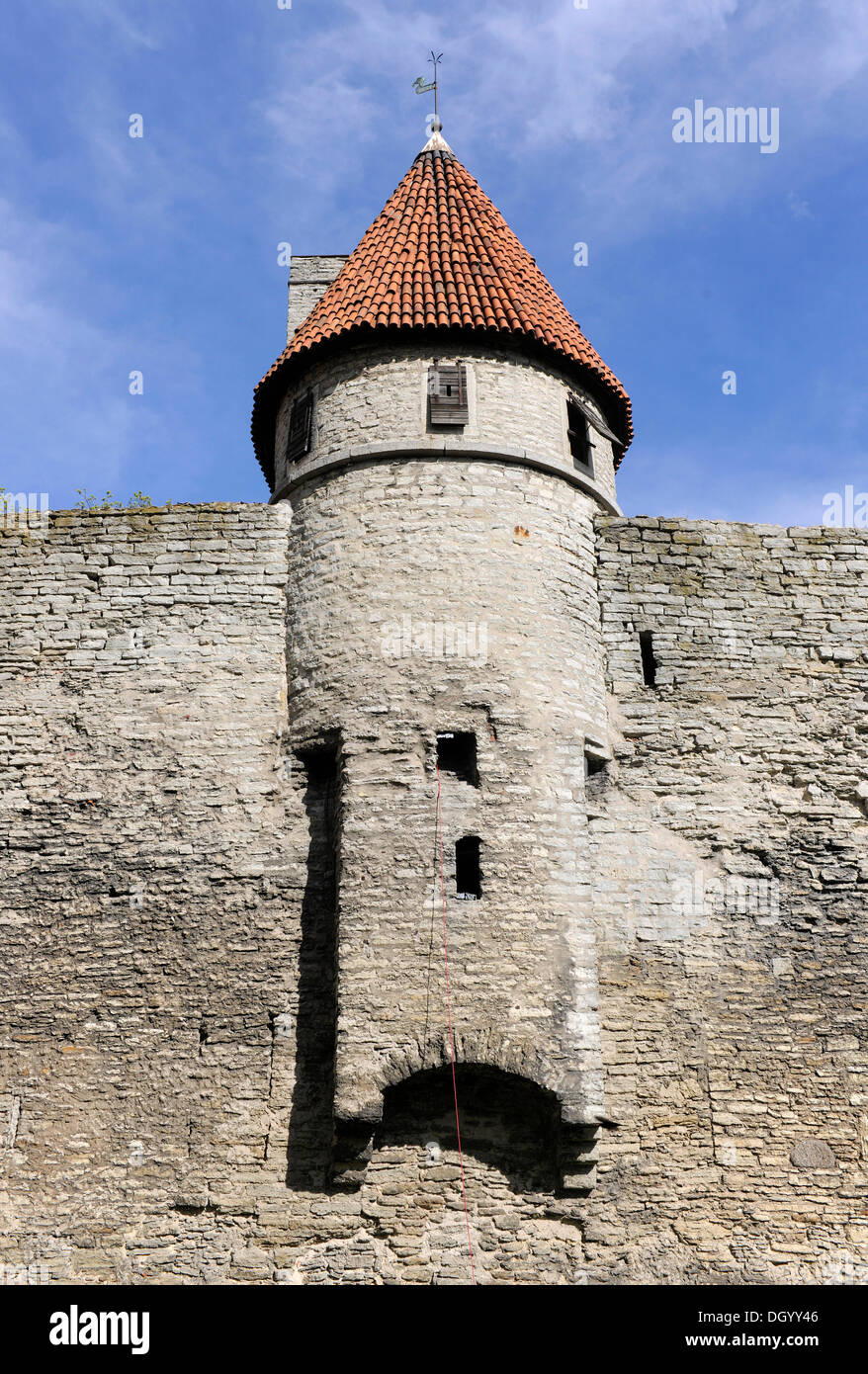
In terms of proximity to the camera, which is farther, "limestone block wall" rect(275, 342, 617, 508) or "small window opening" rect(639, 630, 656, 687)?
"small window opening" rect(639, 630, 656, 687)

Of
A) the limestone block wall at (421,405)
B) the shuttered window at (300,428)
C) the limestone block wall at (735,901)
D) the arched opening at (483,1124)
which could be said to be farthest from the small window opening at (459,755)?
the shuttered window at (300,428)

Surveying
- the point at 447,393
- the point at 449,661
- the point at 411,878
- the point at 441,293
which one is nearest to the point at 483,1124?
the point at 411,878

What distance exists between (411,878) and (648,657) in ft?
12.0

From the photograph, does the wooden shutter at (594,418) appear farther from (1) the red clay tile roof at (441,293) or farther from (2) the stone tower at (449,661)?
(1) the red clay tile roof at (441,293)

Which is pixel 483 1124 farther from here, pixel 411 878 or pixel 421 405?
pixel 421 405

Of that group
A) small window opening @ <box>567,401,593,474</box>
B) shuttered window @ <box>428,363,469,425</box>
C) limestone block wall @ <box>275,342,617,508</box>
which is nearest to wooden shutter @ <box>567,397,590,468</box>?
small window opening @ <box>567,401,593,474</box>

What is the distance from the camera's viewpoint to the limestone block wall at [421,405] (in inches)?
488

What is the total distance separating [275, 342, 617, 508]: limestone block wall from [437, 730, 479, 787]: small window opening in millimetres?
2892

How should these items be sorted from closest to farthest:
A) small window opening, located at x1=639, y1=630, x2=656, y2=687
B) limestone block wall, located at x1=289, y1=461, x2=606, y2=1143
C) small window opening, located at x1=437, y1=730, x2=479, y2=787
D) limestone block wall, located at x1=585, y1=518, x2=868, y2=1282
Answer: limestone block wall, located at x1=289, y1=461, x2=606, y2=1143 < limestone block wall, located at x1=585, y1=518, x2=868, y2=1282 < small window opening, located at x1=437, y1=730, x2=479, y2=787 < small window opening, located at x1=639, y1=630, x2=656, y2=687

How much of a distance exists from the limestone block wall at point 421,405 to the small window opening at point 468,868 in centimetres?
386

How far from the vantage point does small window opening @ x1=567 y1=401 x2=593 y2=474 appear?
43.4ft

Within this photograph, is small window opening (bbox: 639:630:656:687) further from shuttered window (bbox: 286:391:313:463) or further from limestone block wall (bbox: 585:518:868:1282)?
shuttered window (bbox: 286:391:313:463)

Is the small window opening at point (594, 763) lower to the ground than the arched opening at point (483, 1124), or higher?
higher
